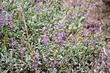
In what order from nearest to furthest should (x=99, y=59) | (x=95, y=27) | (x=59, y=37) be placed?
1. (x=59, y=37)
2. (x=99, y=59)
3. (x=95, y=27)

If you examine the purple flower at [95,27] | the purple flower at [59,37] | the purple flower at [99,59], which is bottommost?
the purple flower at [99,59]

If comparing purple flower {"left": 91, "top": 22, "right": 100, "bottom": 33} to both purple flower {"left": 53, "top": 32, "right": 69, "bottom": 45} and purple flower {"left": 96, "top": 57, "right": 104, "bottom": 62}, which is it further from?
purple flower {"left": 53, "top": 32, "right": 69, "bottom": 45}

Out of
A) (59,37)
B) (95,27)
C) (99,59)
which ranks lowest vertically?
(99,59)

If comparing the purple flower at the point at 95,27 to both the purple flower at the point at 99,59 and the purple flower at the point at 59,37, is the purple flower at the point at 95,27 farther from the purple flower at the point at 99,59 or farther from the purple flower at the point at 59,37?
the purple flower at the point at 59,37

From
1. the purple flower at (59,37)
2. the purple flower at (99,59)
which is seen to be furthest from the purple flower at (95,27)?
the purple flower at (59,37)

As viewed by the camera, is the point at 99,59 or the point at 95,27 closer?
the point at 99,59

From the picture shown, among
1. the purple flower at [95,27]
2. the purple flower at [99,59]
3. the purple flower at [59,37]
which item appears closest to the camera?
the purple flower at [59,37]

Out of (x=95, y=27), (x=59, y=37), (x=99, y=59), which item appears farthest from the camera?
(x=95, y=27)

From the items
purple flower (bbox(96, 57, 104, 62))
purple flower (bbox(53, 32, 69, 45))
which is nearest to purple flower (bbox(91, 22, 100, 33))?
purple flower (bbox(96, 57, 104, 62))

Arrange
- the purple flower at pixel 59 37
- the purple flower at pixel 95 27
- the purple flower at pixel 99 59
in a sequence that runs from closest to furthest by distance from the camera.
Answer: the purple flower at pixel 59 37, the purple flower at pixel 99 59, the purple flower at pixel 95 27

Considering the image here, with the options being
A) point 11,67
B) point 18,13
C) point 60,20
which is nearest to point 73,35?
point 60,20

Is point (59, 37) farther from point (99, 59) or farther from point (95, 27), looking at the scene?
point (95, 27)

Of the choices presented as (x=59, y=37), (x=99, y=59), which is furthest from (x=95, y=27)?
(x=59, y=37)

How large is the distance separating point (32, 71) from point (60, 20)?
1.16 m
